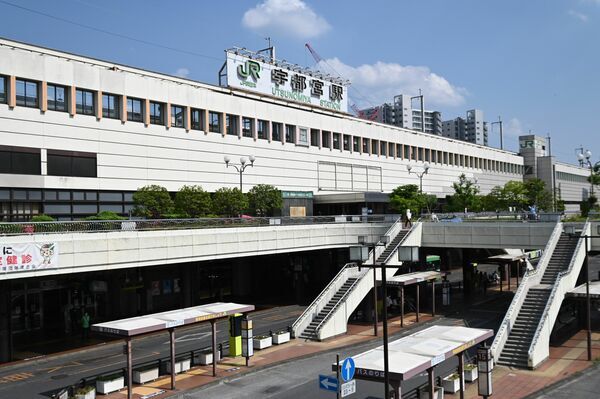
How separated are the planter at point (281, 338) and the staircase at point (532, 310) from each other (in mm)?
11890

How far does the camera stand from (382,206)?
7469 cm

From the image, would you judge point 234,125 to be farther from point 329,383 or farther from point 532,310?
point 329,383

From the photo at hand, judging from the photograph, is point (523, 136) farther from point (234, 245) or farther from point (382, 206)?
point (234, 245)

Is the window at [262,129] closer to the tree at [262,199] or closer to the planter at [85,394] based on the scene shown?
the tree at [262,199]

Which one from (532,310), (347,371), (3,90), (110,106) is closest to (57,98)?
(3,90)

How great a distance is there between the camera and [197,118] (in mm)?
53625

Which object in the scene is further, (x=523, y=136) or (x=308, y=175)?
(x=523, y=136)

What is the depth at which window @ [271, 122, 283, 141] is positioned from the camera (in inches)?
2434

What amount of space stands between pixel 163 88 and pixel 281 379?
104ft

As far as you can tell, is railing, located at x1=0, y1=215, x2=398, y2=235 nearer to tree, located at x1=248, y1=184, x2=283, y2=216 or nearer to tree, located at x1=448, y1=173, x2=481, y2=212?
tree, located at x1=248, y1=184, x2=283, y2=216

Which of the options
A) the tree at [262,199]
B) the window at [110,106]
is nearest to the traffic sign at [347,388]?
the window at [110,106]

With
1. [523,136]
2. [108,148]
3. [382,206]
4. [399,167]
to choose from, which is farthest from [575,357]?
[523,136]

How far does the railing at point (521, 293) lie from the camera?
29.7m

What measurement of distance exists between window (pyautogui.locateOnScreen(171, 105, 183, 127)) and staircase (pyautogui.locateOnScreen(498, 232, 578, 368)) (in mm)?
32380
